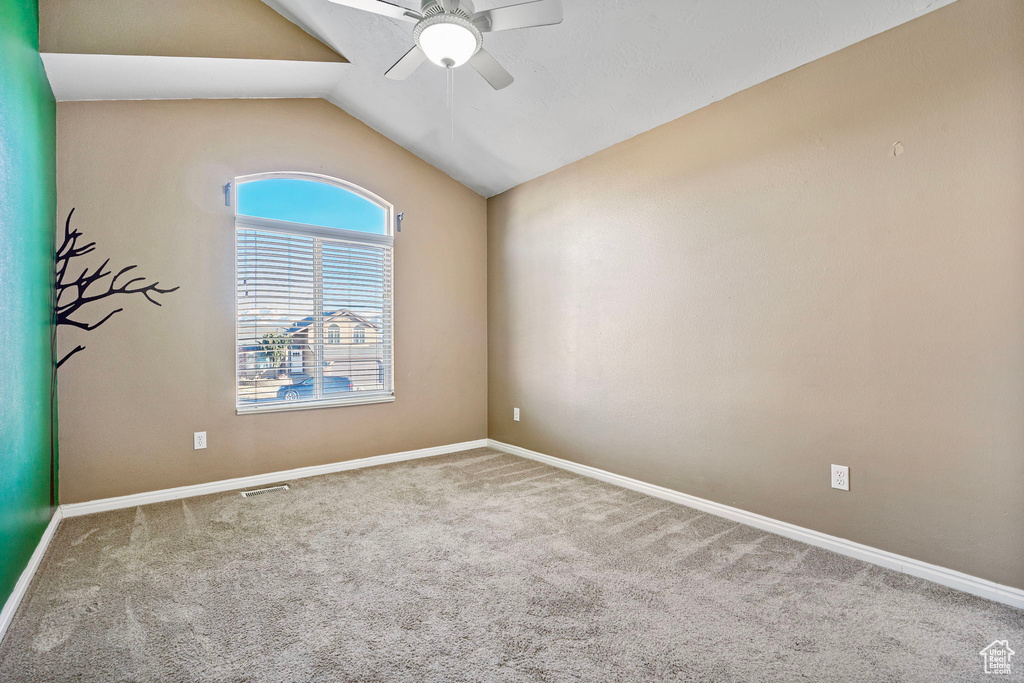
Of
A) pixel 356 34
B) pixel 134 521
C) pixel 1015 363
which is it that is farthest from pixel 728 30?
pixel 134 521

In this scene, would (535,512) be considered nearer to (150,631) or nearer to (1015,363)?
(150,631)

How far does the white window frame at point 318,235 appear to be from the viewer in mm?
3383

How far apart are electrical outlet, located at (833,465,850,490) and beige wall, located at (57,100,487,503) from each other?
9.94 ft

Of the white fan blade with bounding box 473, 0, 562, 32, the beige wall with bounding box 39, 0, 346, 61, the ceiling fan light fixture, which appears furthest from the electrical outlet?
the beige wall with bounding box 39, 0, 346, 61

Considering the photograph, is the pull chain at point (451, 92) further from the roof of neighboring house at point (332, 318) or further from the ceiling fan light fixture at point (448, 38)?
the roof of neighboring house at point (332, 318)

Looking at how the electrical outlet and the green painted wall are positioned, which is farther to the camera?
the electrical outlet

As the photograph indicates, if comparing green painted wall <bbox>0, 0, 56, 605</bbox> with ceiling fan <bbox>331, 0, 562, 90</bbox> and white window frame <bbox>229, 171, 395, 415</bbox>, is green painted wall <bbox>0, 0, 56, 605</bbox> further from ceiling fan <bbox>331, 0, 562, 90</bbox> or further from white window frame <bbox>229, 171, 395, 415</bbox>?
ceiling fan <bbox>331, 0, 562, 90</bbox>

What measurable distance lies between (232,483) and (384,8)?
3.05 metres

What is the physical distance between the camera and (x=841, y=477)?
2.34 meters

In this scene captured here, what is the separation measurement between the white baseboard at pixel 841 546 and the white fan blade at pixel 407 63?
2792 millimetres

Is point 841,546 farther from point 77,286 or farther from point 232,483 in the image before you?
point 77,286

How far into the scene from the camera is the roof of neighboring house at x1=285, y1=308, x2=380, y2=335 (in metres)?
3.66

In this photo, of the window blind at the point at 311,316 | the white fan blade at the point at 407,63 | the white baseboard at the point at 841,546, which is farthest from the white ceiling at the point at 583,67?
the white baseboard at the point at 841,546

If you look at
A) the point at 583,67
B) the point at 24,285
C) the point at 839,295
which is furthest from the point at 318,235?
the point at 839,295
